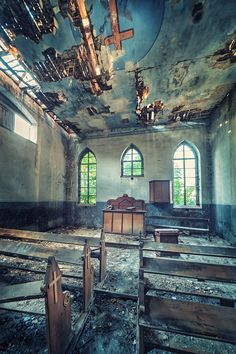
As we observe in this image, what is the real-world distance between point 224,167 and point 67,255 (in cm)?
582

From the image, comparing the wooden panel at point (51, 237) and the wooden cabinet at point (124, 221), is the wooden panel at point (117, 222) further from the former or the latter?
the wooden panel at point (51, 237)

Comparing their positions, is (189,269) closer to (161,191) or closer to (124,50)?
(124,50)

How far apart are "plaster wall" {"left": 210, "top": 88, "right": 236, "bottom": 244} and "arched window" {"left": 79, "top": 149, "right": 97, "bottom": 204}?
564cm

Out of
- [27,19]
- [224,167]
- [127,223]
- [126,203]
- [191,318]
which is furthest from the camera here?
[126,203]

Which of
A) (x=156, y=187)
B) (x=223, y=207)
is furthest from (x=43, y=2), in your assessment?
(x=223, y=207)

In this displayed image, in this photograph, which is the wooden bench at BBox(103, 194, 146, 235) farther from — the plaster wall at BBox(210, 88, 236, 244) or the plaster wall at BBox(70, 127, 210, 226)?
the plaster wall at BBox(210, 88, 236, 244)

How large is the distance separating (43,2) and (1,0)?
2.42 feet

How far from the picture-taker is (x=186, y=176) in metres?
7.70

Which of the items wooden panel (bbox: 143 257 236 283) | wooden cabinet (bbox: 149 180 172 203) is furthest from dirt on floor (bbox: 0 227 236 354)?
wooden cabinet (bbox: 149 180 172 203)

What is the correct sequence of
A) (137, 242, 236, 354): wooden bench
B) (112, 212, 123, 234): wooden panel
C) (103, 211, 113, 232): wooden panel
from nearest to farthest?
(137, 242, 236, 354): wooden bench < (112, 212, 123, 234): wooden panel < (103, 211, 113, 232): wooden panel

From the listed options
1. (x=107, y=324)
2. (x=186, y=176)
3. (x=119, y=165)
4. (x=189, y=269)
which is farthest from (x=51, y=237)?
(x=186, y=176)

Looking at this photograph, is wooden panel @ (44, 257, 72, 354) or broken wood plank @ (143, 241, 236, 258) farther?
broken wood plank @ (143, 241, 236, 258)

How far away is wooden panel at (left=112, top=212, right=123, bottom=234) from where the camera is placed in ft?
21.3

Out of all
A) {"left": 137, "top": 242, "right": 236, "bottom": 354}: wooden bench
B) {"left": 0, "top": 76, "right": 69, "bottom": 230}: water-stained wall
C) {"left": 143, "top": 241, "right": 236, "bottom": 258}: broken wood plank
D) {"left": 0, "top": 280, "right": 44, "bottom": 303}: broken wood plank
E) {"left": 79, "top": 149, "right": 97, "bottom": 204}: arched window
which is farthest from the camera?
{"left": 79, "top": 149, "right": 97, "bottom": 204}: arched window
